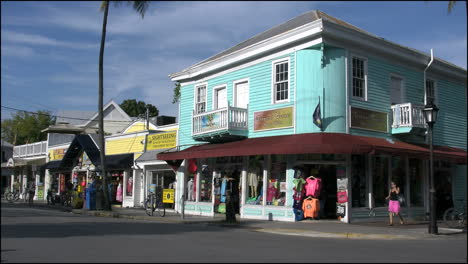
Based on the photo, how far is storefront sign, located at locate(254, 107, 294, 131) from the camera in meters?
18.3

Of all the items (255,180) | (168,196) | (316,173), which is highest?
(316,173)

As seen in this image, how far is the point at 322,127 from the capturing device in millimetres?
17312

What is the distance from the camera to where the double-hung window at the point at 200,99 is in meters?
23.0

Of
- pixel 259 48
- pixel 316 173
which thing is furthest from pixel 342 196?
pixel 259 48

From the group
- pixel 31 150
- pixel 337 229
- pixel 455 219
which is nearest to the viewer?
pixel 337 229

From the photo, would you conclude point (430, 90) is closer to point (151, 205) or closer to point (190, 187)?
point (190, 187)

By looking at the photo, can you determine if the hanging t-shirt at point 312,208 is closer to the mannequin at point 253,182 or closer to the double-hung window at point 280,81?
the mannequin at point 253,182

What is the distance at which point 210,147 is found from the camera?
67.2ft

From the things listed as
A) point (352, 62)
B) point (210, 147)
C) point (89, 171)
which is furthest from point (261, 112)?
point (89, 171)

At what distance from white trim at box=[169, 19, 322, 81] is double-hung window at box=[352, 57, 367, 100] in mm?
2364

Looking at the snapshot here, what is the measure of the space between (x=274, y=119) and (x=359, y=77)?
12.0ft

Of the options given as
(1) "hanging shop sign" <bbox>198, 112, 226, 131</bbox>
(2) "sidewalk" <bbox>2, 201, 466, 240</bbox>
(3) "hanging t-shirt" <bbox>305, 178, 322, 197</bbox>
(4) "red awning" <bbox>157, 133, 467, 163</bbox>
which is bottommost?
(2) "sidewalk" <bbox>2, 201, 466, 240</bbox>

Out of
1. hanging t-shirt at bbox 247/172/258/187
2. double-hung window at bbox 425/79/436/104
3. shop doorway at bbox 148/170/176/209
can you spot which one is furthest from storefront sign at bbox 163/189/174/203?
double-hung window at bbox 425/79/436/104

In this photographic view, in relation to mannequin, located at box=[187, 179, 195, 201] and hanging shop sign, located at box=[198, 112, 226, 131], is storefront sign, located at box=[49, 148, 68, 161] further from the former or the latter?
hanging shop sign, located at box=[198, 112, 226, 131]
